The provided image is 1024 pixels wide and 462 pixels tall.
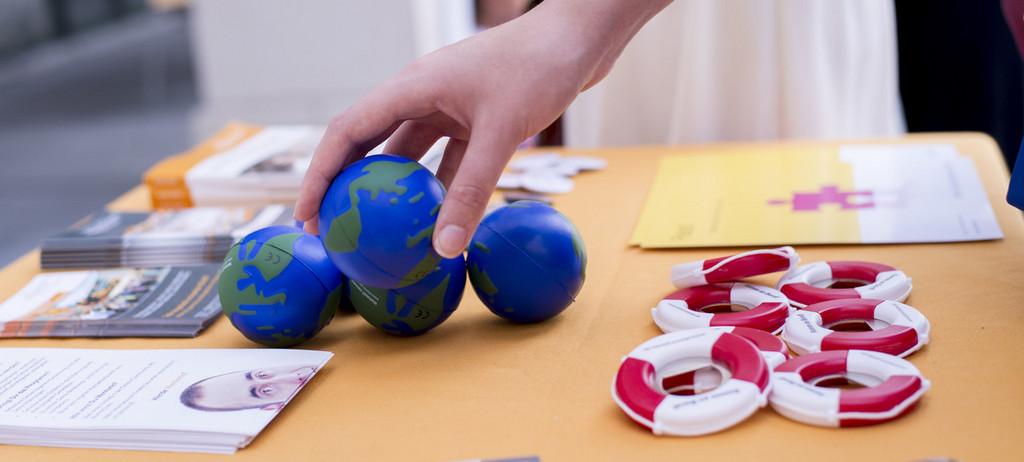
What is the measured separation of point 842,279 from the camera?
0.96 meters

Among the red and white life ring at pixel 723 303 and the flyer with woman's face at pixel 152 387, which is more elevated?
the red and white life ring at pixel 723 303

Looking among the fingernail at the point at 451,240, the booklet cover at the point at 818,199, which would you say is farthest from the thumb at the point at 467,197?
the booklet cover at the point at 818,199

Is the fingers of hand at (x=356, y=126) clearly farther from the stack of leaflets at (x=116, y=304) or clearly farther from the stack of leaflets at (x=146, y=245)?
the stack of leaflets at (x=146, y=245)

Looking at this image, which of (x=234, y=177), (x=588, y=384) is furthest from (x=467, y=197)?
(x=234, y=177)

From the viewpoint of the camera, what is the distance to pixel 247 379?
0.81 m

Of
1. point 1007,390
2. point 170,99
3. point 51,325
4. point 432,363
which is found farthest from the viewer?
point 170,99

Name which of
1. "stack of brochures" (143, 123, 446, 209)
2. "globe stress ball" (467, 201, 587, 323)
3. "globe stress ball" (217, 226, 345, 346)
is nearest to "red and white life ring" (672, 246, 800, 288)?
"globe stress ball" (467, 201, 587, 323)

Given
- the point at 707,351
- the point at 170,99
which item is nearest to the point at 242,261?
the point at 707,351

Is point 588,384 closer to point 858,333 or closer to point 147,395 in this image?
point 858,333

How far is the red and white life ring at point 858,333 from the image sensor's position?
0.77m

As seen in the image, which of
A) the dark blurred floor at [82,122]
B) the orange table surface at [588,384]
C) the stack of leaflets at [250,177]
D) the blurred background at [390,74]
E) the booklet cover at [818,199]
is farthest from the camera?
the dark blurred floor at [82,122]

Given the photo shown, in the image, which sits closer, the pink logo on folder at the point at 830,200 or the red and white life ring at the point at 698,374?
the red and white life ring at the point at 698,374

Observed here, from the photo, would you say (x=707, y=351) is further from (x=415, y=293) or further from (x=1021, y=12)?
(x=1021, y=12)

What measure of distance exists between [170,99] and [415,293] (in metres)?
4.60
